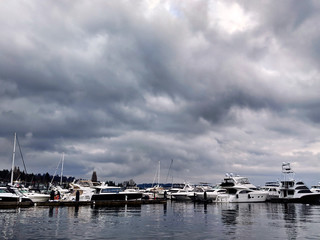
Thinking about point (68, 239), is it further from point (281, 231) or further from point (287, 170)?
point (287, 170)

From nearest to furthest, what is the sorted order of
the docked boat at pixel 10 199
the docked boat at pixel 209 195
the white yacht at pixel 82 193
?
1. the docked boat at pixel 10 199
2. the white yacht at pixel 82 193
3. the docked boat at pixel 209 195

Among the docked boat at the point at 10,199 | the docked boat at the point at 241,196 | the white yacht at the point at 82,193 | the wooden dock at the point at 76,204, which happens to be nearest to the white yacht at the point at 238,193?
the docked boat at the point at 241,196

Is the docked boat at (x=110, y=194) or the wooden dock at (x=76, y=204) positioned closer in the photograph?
the wooden dock at (x=76, y=204)

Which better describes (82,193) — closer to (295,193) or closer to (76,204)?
(76,204)

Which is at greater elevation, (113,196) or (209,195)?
(209,195)

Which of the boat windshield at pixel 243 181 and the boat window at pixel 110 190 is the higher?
the boat windshield at pixel 243 181

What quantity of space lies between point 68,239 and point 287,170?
82.1m

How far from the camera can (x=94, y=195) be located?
71625 millimetres

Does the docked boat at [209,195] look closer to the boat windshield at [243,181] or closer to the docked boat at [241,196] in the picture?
the docked boat at [241,196]

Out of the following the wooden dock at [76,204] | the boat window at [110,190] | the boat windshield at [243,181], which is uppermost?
the boat windshield at [243,181]

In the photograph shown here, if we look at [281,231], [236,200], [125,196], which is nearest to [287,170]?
[236,200]

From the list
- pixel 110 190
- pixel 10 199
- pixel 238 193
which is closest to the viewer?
pixel 10 199

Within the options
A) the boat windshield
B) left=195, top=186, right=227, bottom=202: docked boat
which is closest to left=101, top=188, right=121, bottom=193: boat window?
left=195, top=186, right=227, bottom=202: docked boat

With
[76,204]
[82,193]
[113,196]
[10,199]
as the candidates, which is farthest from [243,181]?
[10,199]
